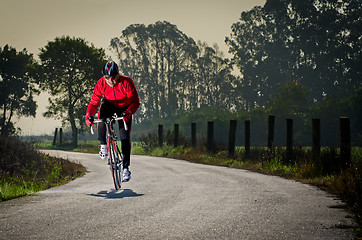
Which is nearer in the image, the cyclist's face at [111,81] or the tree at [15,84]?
the cyclist's face at [111,81]

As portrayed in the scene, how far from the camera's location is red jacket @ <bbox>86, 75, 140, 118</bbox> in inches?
290

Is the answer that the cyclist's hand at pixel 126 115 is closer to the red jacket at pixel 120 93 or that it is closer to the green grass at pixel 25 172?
the red jacket at pixel 120 93

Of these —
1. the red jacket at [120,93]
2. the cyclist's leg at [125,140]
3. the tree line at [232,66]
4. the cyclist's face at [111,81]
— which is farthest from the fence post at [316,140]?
the tree line at [232,66]

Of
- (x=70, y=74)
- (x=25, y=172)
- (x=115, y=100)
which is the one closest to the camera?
(x=115, y=100)

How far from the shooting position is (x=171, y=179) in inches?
528

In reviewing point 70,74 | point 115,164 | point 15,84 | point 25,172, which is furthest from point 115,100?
point 15,84

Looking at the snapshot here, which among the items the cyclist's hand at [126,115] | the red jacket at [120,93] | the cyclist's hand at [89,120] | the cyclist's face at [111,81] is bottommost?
the cyclist's hand at [89,120]

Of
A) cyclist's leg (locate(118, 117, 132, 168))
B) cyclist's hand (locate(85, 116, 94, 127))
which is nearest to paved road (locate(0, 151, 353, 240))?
cyclist's leg (locate(118, 117, 132, 168))

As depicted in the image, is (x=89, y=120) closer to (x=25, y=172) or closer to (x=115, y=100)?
(x=115, y=100)

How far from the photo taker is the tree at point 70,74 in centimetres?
4591

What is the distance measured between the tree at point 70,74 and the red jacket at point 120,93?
3889 cm

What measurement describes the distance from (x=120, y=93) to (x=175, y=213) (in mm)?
2188

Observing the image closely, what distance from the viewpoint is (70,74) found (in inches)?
1810

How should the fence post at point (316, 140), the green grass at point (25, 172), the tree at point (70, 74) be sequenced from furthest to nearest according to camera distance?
the tree at point (70, 74) < the fence post at point (316, 140) < the green grass at point (25, 172)
